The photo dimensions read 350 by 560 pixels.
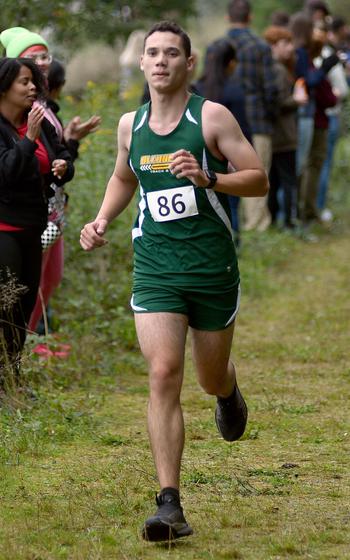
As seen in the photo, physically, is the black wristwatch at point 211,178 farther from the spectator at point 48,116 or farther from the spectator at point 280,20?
the spectator at point 280,20

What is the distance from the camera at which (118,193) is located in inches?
231

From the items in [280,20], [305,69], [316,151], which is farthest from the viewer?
[280,20]

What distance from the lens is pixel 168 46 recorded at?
561 cm

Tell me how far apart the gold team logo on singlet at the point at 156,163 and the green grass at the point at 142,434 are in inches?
57.0

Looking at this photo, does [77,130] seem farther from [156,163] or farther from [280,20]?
[280,20]

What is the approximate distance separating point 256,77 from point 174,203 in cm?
836

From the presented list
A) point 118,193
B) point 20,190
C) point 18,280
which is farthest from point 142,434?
point 118,193

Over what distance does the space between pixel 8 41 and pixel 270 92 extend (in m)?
5.85

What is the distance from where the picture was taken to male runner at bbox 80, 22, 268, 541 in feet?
17.6

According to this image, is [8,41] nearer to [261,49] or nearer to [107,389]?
[107,389]

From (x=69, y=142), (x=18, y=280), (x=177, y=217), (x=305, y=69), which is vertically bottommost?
(x=18, y=280)

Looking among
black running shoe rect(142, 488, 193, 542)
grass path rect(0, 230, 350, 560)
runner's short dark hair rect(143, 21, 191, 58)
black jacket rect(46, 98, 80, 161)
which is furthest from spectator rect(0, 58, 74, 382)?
black running shoe rect(142, 488, 193, 542)

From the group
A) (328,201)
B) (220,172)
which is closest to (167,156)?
(220,172)

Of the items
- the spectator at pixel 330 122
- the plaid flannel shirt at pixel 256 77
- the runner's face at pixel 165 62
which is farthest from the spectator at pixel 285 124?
the runner's face at pixel 165 62
